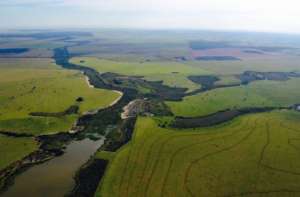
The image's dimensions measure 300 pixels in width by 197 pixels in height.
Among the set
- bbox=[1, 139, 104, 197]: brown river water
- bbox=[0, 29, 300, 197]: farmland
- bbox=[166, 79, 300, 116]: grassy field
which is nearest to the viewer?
bbox=[1, 139, 104, 197]: brown river water

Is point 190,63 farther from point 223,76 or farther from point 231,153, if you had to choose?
point 231,153

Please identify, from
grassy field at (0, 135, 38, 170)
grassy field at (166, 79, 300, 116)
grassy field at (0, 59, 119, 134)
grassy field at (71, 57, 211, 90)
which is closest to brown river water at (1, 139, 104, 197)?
grassy field at (0, 135, 38, 170)

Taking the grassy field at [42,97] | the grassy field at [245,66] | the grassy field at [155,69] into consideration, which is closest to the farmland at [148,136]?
the grassy field at [42,97]

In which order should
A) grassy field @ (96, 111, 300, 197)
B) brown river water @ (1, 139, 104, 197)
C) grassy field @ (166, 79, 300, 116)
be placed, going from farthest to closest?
grassy field @ (166, 79, 300, 116) → grassy field @ (96, 111, 300, 197) → brown river water @ (1, 139, 104, 197)

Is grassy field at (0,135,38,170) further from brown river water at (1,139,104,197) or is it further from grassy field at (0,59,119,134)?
brown river water at (1,139,104,197)

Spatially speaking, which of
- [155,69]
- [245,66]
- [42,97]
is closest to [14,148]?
[42,97]

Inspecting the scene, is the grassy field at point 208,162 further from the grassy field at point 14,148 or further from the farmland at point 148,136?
the grassy field at point 14,148
